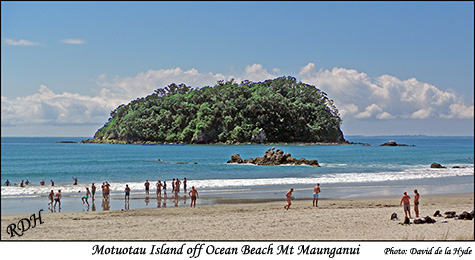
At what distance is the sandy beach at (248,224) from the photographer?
15.1 metres

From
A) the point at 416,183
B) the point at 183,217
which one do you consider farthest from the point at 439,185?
the point at 183,217

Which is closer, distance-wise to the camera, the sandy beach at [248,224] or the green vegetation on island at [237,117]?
the sandy beach at [248,224]

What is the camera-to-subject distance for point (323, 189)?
3138 centimetres

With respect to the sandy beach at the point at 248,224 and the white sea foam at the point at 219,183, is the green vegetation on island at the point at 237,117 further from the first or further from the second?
the sandy beach at the point at 248,224

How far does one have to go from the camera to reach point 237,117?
132 m

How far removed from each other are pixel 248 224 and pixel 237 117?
377 feet

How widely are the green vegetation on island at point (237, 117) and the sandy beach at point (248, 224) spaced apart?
4195 inches

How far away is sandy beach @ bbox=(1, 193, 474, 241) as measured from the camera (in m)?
15.1

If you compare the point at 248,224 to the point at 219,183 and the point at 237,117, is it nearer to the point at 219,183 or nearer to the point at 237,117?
the point at 219,183

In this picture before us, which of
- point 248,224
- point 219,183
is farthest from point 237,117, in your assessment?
point 248,224

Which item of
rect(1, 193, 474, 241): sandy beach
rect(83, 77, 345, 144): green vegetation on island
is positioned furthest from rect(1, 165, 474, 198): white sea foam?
rect(83, 77, 345, 144): green vegetation on island

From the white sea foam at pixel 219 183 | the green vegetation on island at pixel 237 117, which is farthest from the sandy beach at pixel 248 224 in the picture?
the green vegetation on island at pixel 237 117

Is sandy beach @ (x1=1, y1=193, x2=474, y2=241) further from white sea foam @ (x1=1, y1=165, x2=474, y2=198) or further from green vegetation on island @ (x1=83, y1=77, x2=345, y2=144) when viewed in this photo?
green vegetation on island @ (x1=83, y1=77, x2=345, y2=144)

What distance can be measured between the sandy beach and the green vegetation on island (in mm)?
106546
